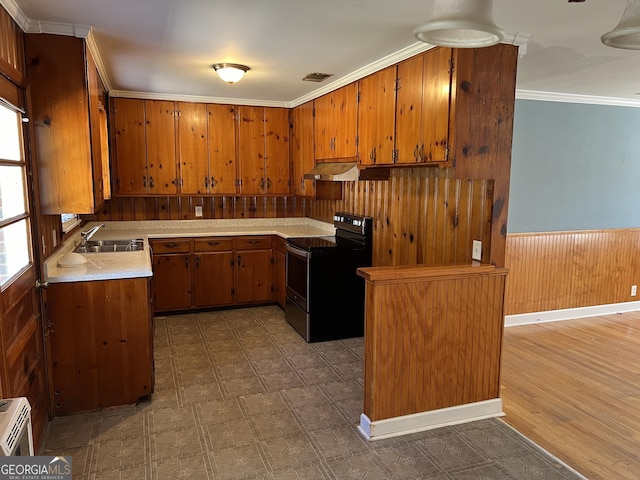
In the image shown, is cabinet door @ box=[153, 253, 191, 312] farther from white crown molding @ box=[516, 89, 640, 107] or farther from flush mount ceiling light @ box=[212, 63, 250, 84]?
white crown molding @ box=[516, 89, 640, 107]

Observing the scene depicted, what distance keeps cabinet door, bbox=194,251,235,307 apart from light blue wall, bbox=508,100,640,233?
3.13 metres

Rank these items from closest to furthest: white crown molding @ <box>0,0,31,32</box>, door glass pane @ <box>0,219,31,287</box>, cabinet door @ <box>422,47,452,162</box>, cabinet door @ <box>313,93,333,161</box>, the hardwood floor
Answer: door glass pane @ <box>0,219,31,287</box> → white crown molding @ <box>0,0,31,32</box> → the hardwood floor → cabinet door @ <box>422,47,452,162</box> → cabinet door @ <box>313,93,333,161</box>

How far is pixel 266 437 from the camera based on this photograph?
2732 millimetres

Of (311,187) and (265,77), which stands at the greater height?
(265,77)

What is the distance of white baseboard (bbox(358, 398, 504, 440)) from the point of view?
9.00 feet

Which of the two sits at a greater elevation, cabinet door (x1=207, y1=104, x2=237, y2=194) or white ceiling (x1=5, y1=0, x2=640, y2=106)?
white ceiling (x1=5, y1=0, x2=640, y2=106)

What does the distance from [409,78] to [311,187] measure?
7.20ft

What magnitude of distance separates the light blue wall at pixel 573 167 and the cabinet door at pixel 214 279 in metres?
3.13

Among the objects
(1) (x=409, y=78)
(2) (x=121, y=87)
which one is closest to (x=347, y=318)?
(1) (x=409, y=78)

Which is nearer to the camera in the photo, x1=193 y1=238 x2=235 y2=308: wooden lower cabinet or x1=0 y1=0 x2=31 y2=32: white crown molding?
x1=0 y1=0 x2=31 y2=32: white crown molding

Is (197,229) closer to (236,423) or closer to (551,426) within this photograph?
(236,423)

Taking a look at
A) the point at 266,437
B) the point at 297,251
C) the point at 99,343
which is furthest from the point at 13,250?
the point at 297,251

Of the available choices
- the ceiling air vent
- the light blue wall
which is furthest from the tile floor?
the light blue wall

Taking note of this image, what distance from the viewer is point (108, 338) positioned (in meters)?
2.98
